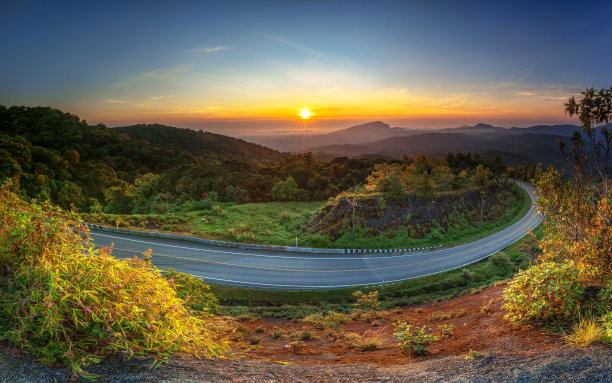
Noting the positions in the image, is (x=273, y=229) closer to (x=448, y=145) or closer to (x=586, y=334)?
(x=586, y=334)

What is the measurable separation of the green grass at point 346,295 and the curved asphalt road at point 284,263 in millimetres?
671

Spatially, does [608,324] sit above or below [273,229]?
above

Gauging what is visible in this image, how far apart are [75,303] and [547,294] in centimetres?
660

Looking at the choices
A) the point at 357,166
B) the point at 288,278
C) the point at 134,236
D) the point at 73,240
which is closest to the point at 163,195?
the point at 134,236

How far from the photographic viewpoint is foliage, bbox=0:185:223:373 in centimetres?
299

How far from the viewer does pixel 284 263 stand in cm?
1977

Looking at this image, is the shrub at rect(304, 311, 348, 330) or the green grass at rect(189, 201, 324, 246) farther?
the green grass at rect(189, 201, 324, 246)

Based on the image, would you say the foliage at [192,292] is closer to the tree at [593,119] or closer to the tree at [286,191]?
the tree at [593,119]

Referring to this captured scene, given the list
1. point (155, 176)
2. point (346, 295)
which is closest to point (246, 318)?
point (346, 295)

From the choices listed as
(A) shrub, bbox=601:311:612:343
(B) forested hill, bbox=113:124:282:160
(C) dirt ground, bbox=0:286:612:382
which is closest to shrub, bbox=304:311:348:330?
(C) dirt ground, bbox=0:286:612:382

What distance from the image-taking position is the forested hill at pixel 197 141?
3979 inches

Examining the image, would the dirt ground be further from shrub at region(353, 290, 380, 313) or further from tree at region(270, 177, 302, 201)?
tree at region(270, 177, 302, 201)

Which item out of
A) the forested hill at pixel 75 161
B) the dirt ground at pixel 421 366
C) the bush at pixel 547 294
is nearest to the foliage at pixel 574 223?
the bush at pixel 547 294

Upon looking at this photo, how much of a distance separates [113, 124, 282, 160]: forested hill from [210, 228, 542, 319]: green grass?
85.2 m
